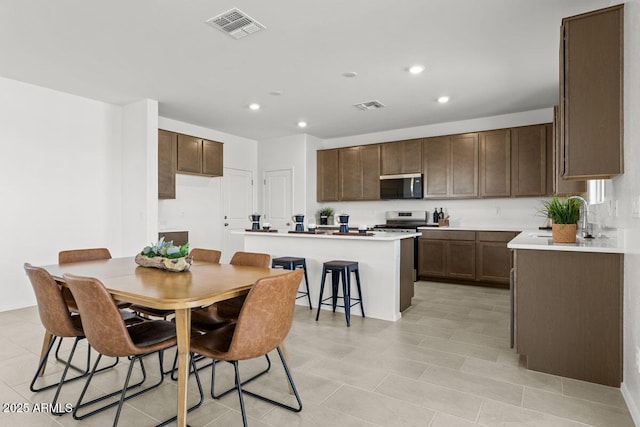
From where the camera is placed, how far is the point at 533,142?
17.7 feet

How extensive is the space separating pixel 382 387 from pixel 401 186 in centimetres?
452

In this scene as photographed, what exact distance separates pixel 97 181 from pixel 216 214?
2.19 m

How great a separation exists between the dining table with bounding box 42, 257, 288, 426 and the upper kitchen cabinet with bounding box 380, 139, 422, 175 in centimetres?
445

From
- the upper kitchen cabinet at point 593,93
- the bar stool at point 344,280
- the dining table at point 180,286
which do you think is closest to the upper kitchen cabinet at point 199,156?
the bar stool at point 344,280

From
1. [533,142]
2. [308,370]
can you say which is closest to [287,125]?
[533,142]

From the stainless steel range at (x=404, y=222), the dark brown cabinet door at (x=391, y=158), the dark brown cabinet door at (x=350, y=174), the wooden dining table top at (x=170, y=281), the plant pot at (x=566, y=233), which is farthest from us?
the dark brown cabinet door at (x=350, y=174)

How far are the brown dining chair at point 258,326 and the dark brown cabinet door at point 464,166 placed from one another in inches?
185

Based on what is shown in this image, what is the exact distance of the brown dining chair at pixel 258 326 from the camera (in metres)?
1.77

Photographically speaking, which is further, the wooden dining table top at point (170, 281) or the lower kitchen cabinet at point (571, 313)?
the lower kitchen cabinet at point (571, 313)

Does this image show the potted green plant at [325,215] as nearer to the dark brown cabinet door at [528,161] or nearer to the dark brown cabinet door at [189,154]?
the dark brown cabinet door at [189,154]

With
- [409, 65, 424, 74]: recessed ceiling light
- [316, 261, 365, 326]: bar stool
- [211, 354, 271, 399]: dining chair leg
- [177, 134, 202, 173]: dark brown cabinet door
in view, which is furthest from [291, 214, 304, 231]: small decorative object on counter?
[177, 134, 202, 173]: dark brown cabinet door

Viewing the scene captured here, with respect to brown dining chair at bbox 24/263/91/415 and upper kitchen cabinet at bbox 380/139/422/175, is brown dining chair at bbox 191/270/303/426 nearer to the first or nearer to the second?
brown dining chair at bbox 24/263/91/415

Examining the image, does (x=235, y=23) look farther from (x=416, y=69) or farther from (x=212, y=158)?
(x=212, y=158)

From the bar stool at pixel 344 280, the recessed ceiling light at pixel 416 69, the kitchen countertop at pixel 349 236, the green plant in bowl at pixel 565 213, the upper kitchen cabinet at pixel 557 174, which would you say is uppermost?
the recessed ceiling light at pixel 416 69
